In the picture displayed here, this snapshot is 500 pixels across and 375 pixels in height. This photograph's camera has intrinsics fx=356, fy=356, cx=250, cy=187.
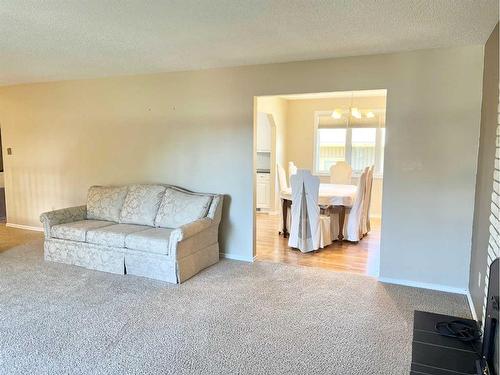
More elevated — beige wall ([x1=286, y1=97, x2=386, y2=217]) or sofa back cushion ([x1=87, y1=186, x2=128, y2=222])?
beige wall ([x1=286, y1=97, x2=386, y2=217])

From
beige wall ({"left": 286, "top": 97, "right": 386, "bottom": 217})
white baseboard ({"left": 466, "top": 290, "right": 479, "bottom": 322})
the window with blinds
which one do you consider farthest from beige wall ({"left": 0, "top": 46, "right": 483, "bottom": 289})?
beige wall ({"left": 286, "top": 97, "right": 386, "bottom": 217})

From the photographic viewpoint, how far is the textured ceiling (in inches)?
96.2

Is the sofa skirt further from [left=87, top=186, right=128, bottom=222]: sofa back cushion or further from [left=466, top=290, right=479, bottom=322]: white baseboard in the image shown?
[left=466, top=290, right=479, bottom=322]: white baseboard

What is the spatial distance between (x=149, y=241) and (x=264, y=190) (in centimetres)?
413

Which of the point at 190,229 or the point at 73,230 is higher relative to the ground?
the point at 190,229

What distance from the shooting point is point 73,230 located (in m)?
4.21

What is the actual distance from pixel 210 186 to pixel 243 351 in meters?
2.46

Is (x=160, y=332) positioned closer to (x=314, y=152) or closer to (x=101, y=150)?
(x=101, y=150)

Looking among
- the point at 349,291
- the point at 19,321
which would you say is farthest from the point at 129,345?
the point at 349,291

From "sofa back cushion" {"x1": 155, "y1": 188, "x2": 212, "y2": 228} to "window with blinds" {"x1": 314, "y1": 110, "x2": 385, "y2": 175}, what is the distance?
411 cm

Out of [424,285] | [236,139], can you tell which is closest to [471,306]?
[424,285]

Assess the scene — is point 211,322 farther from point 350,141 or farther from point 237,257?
point 350,141

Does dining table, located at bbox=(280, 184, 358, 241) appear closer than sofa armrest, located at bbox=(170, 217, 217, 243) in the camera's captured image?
No

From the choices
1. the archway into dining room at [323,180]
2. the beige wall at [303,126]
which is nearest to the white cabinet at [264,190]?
the archway into dining room at [323,180]
